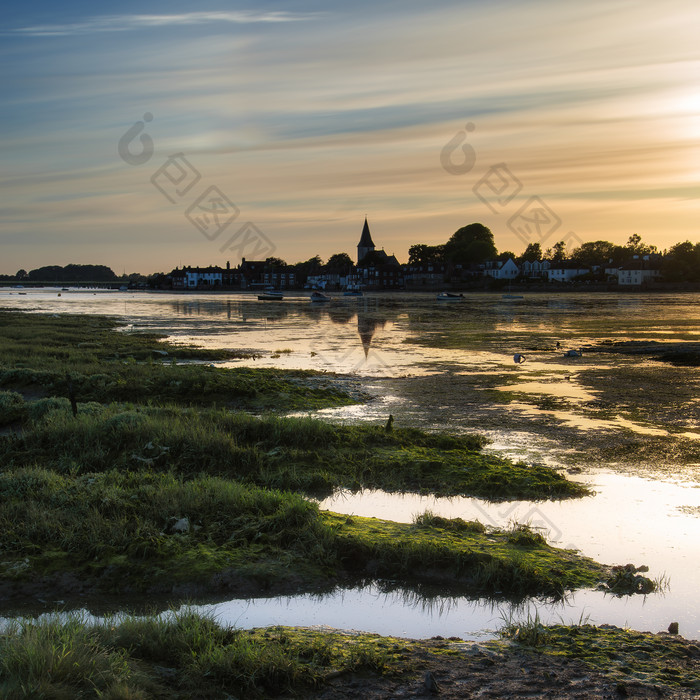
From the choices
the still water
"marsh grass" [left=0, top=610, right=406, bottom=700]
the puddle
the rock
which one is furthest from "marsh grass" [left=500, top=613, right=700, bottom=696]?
the puddle

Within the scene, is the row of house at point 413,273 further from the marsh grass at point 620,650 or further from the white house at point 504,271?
the marsh grass at point 620,650

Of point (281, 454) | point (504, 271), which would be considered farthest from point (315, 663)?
point (504, 271)

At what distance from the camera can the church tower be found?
193 metres

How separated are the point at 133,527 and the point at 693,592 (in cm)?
660

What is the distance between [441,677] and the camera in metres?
5.40

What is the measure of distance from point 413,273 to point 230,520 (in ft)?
547

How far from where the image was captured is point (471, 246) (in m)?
174

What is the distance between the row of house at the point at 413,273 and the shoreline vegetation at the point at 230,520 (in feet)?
452

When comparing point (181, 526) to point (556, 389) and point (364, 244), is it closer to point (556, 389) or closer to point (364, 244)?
point (556, 389)

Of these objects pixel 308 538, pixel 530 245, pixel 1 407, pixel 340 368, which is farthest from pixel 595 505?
pixel 530 245

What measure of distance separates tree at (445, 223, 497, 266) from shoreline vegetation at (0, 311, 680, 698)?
538 ft

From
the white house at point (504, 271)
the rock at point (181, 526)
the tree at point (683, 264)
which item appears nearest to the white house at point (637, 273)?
the tree at point (683, 264)

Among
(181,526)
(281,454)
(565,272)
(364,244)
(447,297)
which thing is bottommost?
(181,526)

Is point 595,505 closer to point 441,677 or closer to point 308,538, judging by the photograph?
point 308,538
